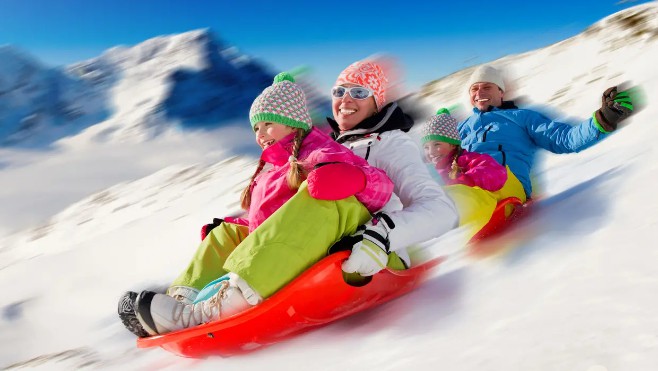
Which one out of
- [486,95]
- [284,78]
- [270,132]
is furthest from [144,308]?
[486,95]

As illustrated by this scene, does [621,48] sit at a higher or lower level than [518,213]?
higher

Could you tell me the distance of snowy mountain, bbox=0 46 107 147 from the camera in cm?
9876

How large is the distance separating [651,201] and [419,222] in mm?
726

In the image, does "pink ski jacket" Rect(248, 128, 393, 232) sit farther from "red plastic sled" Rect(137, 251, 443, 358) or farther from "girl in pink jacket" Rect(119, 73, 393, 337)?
"red plastic sled" Rect(137, 251, 443, 358)

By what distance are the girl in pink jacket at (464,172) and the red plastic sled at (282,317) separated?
0.79 metres

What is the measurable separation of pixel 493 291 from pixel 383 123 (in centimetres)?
98

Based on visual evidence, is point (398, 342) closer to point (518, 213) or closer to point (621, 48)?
point (518, 213)

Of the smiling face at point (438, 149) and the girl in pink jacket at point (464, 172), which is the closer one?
the girl in pink jacket at point (464, 172)

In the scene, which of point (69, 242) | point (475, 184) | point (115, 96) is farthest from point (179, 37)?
point (475, 184)

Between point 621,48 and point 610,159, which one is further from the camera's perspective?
point 621,48

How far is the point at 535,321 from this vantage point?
4.24 feet

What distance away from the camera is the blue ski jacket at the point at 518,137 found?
349 cm

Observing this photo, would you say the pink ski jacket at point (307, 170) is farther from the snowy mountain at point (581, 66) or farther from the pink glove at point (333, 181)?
the snowy mountain at point (581, 66)

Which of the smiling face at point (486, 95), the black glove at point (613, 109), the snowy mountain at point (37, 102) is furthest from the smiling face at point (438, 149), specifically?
the snowy mountain at point (37, 102)
